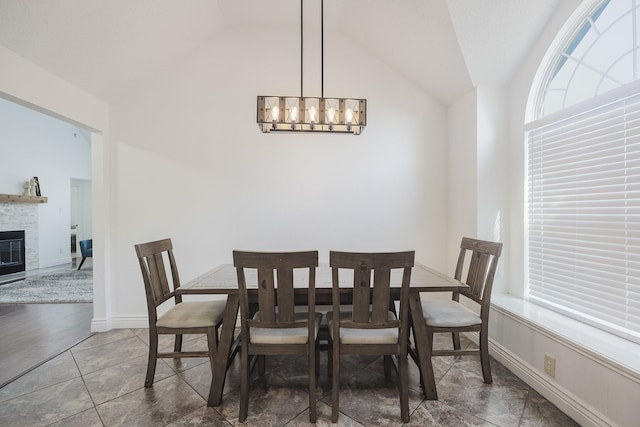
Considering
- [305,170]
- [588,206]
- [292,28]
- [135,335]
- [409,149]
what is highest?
[292,28]

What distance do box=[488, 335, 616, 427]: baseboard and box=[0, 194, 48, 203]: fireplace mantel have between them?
8.54 meters

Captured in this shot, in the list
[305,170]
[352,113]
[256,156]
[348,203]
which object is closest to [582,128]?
[352,113]

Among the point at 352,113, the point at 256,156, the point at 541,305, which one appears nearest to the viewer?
the point at 352,113

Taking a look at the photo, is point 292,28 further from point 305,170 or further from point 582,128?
point 582,128

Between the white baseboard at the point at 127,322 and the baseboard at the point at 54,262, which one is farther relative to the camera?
the baseboard at the point at 54,262

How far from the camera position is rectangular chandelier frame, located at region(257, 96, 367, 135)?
2027 mm

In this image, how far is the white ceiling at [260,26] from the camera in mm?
1985

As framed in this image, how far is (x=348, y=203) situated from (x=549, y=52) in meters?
2.18

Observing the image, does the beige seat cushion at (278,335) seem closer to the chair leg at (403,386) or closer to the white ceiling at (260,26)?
the chair leg at (403,386)

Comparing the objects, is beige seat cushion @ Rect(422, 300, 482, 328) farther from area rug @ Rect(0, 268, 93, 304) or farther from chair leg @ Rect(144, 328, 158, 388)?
area rug @ Rect(0, 268, 93, 304)

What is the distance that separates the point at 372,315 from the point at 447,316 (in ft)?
2.41

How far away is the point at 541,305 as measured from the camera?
7.28 feet

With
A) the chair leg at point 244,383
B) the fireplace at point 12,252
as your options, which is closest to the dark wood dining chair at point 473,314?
the chair leg at point 244,383

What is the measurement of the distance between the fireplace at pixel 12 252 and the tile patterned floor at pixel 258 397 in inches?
194
